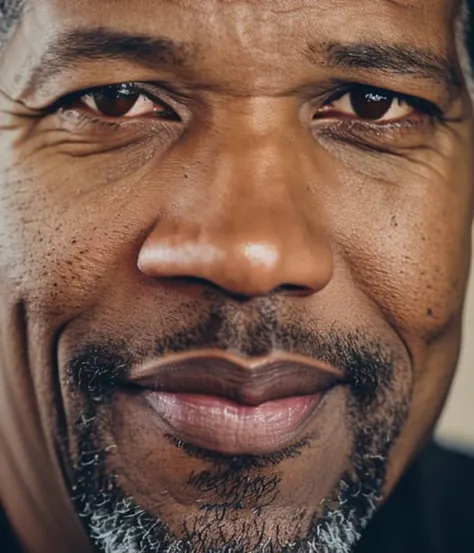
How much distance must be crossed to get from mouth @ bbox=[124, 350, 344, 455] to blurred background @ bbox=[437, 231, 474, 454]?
800 millimetres

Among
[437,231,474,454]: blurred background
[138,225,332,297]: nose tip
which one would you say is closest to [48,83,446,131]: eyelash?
[138,225,332,297]: nose tip

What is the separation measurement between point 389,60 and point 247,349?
318 mm

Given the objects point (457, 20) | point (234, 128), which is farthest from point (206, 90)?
point (457, 20)

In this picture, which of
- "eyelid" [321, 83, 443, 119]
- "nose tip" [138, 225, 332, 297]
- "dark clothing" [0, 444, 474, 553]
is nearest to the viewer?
"nose tip" [138, 225, 332, 297]

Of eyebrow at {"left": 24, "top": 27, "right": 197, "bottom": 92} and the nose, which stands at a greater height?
eyebrow at {"left": 24, "top": 27, "right": 197, "bottom": 92}

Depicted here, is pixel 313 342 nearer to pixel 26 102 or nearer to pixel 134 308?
pixel 134 308

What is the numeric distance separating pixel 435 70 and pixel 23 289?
0.47 m

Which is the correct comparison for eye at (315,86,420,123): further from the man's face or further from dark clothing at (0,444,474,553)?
dark clothing at (0,444,474,553)

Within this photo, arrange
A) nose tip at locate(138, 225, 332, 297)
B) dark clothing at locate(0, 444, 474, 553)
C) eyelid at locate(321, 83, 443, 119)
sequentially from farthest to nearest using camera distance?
dark clothing at locate(0, 444, 474, 553) → eyelid at locate(321, 83, 443, 119) → nose tip at locate(138, 225, 332, 297)

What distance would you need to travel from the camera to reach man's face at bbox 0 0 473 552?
39.5 inches

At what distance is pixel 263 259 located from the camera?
3.19 feet

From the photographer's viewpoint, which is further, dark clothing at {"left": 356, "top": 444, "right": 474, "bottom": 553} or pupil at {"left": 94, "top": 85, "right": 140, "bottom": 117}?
dark clothing at {"left": 356, "top": 444, "right": 474, "bottom": 553}

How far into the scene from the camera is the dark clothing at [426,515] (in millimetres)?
1443

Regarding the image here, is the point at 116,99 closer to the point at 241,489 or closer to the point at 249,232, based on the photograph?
the point at 249,232
